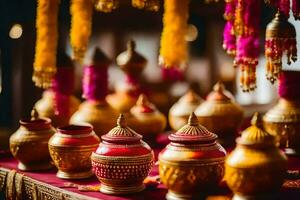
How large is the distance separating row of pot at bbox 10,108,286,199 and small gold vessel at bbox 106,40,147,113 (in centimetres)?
95

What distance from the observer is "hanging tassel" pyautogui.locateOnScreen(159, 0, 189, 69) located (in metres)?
3.07

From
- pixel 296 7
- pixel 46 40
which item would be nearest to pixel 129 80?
pixel 46 40

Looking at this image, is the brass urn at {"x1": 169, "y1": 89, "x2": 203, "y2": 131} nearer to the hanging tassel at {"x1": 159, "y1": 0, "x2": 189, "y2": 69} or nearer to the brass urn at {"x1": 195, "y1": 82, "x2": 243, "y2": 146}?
the brass urn at {"x1": 195, "y1": 82, "x2": 243, "y2": 146}

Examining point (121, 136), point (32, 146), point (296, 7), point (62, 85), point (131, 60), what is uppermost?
point (296, 7)

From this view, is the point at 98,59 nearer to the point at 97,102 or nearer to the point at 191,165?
the point at 97,102

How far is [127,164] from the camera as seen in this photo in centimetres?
230

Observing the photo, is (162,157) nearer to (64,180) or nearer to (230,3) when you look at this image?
(64,180)

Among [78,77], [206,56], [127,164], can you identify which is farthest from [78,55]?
[206,56]

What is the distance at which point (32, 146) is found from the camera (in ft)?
9.15

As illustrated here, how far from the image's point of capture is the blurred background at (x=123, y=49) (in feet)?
13.7

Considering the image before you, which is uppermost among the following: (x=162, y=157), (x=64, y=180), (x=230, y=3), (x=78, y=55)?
(x=230, y=3)

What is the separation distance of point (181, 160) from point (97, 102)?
3.96 ft

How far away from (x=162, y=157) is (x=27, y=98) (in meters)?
2.24

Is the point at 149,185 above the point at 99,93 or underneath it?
underneath
